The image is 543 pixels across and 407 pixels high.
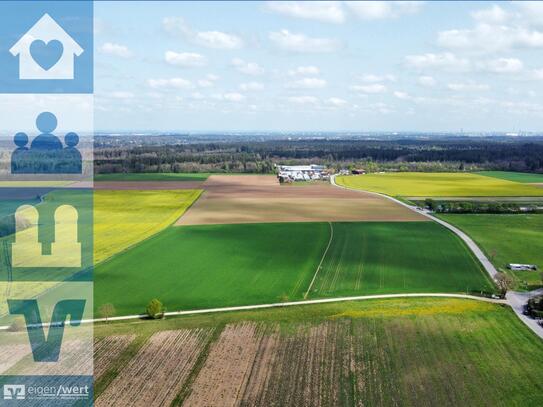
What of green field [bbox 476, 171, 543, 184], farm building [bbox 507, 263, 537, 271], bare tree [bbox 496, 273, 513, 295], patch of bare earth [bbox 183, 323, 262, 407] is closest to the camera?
patch of bare earth [bbox 183, 323, 262, 407]

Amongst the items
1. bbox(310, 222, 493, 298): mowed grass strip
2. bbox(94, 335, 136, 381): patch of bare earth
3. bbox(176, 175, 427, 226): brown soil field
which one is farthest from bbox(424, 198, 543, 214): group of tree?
bbox(94, 335, 136, 381): patch of bare earth

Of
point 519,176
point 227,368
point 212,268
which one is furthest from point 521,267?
point 519,176

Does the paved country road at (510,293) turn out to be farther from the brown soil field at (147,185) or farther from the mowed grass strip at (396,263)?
the brown soil field at (147,185)

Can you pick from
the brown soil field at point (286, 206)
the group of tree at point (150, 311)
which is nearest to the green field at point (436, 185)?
the brown soil field at point (286, 206)

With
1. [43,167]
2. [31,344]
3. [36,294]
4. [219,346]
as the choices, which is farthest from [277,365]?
[43,167]

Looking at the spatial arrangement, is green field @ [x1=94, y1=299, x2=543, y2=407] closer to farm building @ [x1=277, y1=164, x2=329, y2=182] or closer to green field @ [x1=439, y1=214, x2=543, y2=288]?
green field @ [x1=439, y1=214, x2=543, y2=288]

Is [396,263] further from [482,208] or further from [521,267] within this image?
[482,208]

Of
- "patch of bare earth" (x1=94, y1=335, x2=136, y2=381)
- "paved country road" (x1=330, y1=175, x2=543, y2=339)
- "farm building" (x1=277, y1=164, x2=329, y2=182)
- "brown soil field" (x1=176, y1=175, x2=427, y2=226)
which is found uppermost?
"farm building" (x1=277, y1=164, x2=329, y2=182)
